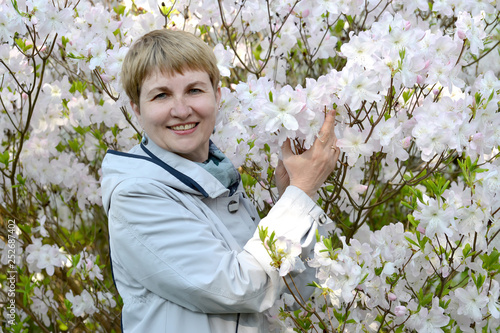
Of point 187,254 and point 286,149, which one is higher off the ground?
point 286,149

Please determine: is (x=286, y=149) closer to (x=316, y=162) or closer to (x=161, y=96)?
(x=316, y=162)

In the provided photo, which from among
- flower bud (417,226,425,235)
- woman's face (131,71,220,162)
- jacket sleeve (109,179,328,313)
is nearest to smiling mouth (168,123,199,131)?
woman's face (131,71,220,162)

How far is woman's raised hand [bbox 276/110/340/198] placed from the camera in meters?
1.93

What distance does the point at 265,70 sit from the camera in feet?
11.6

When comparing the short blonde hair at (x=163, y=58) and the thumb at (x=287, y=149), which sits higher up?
the short blonde hair at (x=163, y=58)

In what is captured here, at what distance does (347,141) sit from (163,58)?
64cm

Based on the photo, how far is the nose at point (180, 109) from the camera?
1938mm

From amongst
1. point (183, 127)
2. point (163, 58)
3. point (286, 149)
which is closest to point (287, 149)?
point (286, 149)

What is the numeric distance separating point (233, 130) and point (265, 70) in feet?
3.59

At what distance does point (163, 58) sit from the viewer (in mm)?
1919

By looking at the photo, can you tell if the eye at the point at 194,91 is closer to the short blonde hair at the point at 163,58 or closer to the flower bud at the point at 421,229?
the short blonde hair at the point at 163,58

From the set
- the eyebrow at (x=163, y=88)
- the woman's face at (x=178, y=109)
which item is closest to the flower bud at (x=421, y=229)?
the woman's face at (x=178, y=109)

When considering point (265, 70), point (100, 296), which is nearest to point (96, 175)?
point (100, 296)

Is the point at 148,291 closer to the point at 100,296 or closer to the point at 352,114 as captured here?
the point at 352,114
